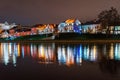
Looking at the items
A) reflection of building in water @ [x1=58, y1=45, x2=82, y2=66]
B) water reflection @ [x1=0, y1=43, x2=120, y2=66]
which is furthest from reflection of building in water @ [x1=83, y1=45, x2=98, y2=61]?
reflection of building in water @ [x1=58, y1=45, x2=82, y2=66]

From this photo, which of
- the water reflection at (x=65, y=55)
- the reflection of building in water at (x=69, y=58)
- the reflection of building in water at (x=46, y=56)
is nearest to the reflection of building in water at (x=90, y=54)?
the water reflection at (x=65, y=55)

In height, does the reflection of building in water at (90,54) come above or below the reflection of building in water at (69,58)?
below

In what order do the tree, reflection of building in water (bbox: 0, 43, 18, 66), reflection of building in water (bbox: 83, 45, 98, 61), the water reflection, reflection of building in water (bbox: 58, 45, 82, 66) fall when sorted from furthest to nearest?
the tree
reflection of building in water (bbox: 83, 45, 98, 61)
reflection of building in water (bbox: 0, 43, 18, 66)
the water reflection
reflection of building in water (bbox: 58, 45, 82, 66)

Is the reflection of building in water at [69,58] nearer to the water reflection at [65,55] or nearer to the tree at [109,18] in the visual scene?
the water reflection at [65,55]

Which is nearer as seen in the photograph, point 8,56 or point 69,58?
point 69,58

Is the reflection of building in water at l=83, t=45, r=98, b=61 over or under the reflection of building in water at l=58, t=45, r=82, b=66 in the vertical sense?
under

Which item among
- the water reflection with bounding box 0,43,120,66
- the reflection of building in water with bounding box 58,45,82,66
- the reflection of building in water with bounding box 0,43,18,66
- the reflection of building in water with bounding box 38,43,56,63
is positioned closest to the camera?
the reflection of building in water with bounding box 58,45,82,66

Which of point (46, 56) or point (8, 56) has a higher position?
point (46, 56)

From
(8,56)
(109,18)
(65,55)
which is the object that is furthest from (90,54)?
(109,18)

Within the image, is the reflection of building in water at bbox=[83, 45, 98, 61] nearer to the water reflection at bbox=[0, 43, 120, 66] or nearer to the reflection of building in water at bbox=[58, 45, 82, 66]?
the water reflection at bbox=[0, 43, 120, 66]

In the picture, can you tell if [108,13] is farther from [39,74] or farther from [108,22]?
[39,74]

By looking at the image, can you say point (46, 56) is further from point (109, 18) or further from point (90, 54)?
point (109, 18)

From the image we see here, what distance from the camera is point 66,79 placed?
71.8 ft

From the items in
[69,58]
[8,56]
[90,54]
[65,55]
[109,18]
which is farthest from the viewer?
[109,18]
